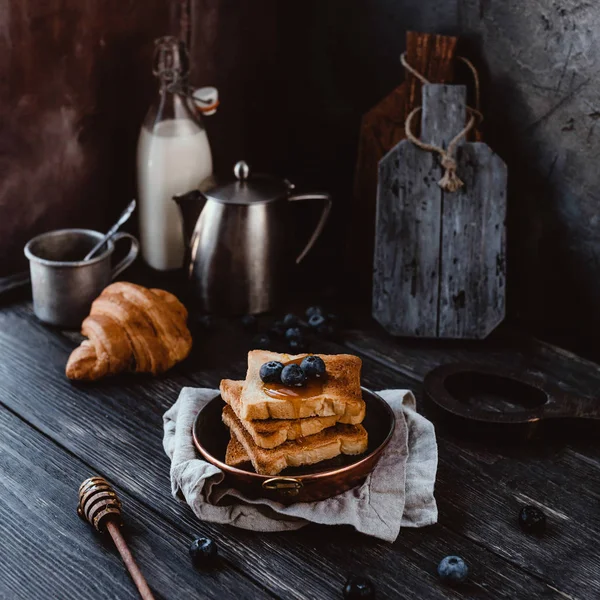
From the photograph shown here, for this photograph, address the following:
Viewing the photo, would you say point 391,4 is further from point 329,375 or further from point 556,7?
point 329,375

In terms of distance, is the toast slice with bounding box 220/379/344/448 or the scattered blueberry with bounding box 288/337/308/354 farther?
the scattered blueberry with bounding box 288/337/308/354

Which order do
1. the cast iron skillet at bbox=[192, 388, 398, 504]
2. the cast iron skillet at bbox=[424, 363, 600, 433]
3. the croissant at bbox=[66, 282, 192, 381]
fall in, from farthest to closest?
the croissant at bbox=[66, 282, 192, 381]
the cast iron skillet at bbox=[424, 363, 600, 433]
the cast iron skillet at bbox=[192, 388, 398, 504]

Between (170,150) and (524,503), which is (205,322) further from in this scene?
(524,503)

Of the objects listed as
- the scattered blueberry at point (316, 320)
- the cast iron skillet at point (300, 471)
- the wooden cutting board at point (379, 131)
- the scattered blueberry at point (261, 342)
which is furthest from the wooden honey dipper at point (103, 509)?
the wooden cutting board at point (379, 131)

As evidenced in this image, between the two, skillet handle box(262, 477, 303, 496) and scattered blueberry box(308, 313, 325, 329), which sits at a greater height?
skillet handle box(262, 477, 303, 496)

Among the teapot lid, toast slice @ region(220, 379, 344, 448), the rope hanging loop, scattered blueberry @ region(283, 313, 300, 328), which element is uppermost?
the rope hanging loop

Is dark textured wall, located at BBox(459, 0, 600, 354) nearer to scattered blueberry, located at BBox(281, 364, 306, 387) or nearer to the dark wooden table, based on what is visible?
the dark wooden table

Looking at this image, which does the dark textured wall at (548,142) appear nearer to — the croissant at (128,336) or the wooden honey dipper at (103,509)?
the croissant at (128,336)

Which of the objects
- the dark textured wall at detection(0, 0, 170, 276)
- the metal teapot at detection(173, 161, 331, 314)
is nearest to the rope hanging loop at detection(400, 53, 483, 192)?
the metal teapot at detection(173, 161, 331, 314)
